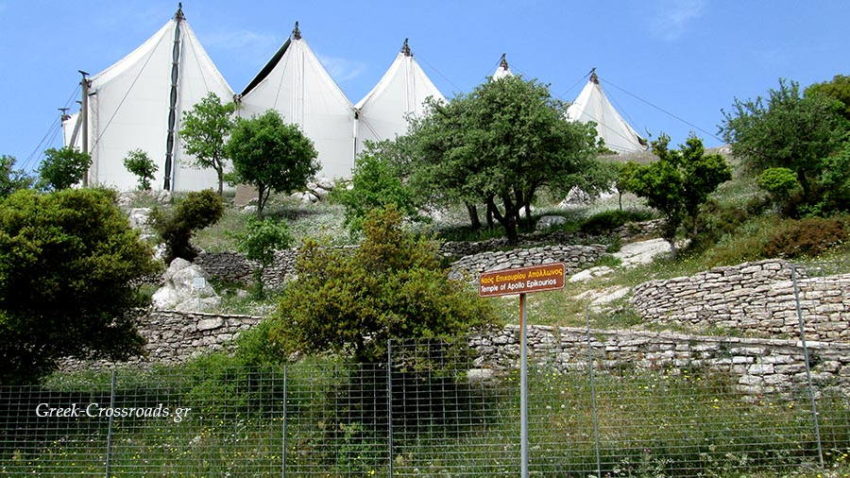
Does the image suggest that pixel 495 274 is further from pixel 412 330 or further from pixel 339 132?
pixel 339 132

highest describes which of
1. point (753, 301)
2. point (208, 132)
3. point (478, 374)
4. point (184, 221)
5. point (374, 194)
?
point (208, 132)

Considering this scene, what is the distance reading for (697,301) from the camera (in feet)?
44.5

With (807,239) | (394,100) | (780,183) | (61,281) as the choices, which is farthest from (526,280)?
(394,100)

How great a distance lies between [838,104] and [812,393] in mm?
24781

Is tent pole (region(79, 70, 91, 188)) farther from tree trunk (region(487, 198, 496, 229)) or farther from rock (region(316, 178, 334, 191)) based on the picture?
tree trunk (region(487, 198, 496, 229))

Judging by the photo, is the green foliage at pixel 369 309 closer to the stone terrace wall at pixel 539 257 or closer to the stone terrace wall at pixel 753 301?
the stone terrace wall at pixel 753 301

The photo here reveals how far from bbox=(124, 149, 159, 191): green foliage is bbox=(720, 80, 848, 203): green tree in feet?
98.9

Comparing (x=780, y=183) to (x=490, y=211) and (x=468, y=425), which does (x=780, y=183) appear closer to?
(x=490, y=211)

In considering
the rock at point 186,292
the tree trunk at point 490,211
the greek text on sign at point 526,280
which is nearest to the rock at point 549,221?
the tree trunk at point 490,211

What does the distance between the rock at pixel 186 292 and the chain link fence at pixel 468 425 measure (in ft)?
29.2

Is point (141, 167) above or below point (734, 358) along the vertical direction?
above

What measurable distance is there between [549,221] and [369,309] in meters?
16.3

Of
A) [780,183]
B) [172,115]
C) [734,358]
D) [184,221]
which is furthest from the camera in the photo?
[172,115]

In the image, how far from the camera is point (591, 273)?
18.7 meters
